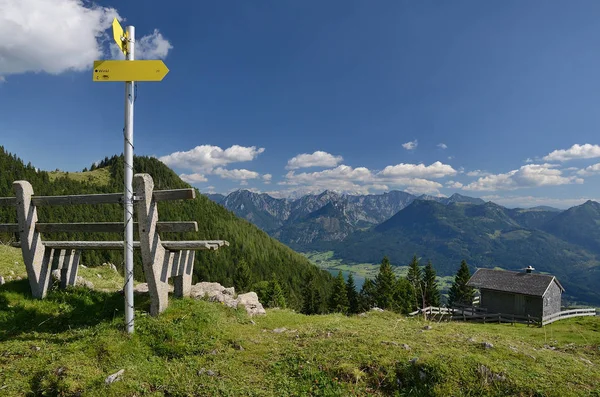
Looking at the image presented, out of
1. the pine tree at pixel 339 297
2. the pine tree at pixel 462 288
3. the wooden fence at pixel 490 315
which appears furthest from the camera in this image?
the pine tree at pixel 339 297

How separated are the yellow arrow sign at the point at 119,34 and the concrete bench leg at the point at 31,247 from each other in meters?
5.50

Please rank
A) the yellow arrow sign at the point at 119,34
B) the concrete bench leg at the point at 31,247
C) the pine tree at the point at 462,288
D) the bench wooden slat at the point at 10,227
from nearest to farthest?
the yellow arrow sign at the point at 119,34, the concrete bench leg at the point at 31,247, the bench wooden slat at the point at 10,227, the pine tree at the point at 462,288

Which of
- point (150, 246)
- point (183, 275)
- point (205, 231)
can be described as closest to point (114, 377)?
point (150, 246)

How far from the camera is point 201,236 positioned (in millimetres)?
155000

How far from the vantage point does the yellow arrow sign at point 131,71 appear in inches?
328

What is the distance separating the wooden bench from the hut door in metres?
39.8

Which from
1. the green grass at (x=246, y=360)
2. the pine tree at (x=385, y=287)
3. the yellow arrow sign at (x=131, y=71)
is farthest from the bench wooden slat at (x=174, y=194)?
the pine tree at (x=385, y=287)

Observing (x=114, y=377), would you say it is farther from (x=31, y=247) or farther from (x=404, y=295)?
(x=404, y=295)

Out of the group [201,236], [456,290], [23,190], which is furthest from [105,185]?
[23,190]

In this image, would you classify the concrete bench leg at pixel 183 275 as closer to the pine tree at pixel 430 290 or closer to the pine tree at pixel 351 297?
the pine tree at pixel 430 290

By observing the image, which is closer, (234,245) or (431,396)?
(431,396)

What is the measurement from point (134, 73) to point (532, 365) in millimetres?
11771

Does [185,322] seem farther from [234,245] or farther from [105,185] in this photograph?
[105,185]

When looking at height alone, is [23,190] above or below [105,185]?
below
